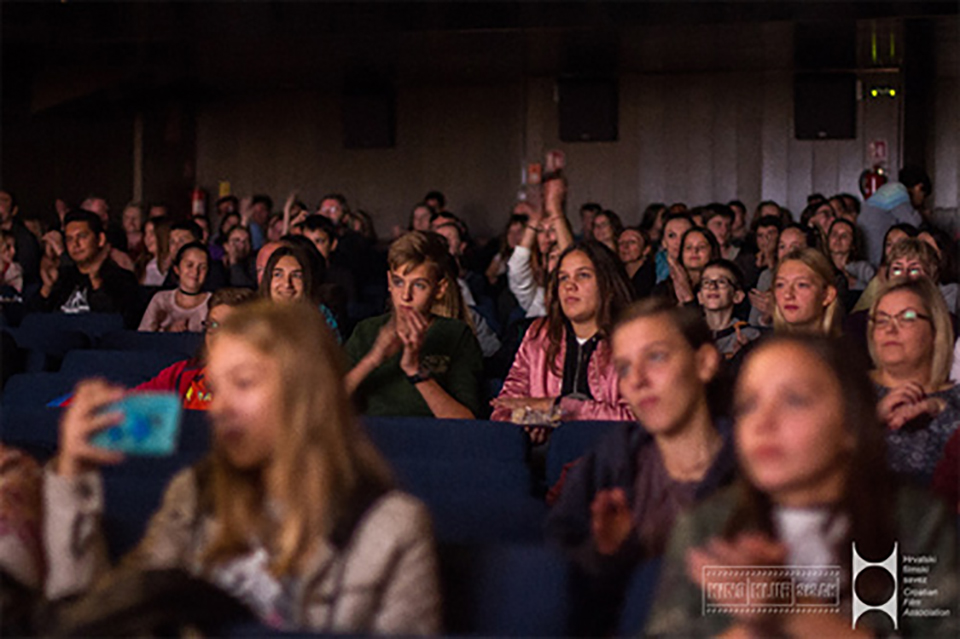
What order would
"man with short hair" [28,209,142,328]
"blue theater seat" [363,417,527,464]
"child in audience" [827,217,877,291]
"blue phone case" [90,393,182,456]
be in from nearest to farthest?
"blue phone case" [90,393,182,456], "blue theater seat" [363,417,527,464], "man with short hair" [28,209,142,328], "child in audience" [827,217,877,291]

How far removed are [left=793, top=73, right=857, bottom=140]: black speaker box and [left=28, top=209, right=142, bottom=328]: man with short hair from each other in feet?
28.4

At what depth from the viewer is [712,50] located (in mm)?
13094

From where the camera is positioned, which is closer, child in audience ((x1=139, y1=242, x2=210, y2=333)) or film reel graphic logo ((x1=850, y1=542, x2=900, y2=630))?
film reel graphic logo ((x1=850, y1=542, x2=900, y2=630))

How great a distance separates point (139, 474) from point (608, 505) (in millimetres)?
1030

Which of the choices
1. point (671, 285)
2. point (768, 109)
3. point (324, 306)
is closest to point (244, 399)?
point (324, 306)

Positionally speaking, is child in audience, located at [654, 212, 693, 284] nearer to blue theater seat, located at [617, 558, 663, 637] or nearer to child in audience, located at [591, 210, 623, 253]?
child in audience, located at [591, 210, 623, 253]

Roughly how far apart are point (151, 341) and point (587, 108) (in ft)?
30.7

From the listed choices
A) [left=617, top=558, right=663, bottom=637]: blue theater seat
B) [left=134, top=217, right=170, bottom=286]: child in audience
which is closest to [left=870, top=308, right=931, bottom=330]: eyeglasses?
[left=617, top=558, right=663, bottom=637]: blue theater seat

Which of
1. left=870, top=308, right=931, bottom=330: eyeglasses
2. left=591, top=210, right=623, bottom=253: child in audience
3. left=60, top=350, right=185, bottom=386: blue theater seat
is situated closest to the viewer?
left=870, top=308, right=931, bottom=330: eyeglasses

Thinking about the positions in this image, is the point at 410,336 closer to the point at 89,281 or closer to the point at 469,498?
the point at 469,498

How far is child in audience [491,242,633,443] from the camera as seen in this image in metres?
4.43

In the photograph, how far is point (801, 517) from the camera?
2205 mm

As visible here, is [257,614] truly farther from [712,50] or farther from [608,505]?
[712,50]

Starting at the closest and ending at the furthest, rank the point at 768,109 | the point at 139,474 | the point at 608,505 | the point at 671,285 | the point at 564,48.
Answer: the point at 608,505 < the point at 139,474 < the point at 671,285 < the point at 564,48 < the point at 768,109
